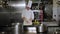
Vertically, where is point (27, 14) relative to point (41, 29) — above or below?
above

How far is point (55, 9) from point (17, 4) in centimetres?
Result: 45

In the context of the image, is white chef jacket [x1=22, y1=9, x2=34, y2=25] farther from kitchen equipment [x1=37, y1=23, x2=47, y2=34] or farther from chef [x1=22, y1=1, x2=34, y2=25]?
kitchen equipment [x1=37, y1=23, x2=47, y2=34]

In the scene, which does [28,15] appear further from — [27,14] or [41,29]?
[41,29]

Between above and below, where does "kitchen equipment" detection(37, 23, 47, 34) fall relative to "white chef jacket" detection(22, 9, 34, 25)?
below

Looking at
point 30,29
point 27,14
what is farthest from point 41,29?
point 27,14

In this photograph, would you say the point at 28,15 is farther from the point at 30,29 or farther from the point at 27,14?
the point at 30,29

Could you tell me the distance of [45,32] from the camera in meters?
1.27

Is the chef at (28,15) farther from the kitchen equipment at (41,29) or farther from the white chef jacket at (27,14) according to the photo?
the kitchen equipment at (41,29)

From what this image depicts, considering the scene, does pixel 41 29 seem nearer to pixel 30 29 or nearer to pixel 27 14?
pixel 30 29

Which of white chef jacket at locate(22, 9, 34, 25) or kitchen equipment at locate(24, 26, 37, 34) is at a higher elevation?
white chef jacket at locate(22, 9, 34, 25)

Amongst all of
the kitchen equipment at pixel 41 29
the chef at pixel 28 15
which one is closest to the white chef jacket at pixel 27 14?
the chef at pixel 28 15

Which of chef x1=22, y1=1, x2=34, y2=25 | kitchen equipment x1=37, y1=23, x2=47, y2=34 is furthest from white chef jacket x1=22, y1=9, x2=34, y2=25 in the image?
kitchen equipment x1=37, y1=23, x2=47, y2=34

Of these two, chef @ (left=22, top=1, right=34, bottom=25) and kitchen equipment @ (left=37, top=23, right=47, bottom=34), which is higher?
chef @ (left=22, top=1, right=34, bottom=25)

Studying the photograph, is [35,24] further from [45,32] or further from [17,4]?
[17,4]
